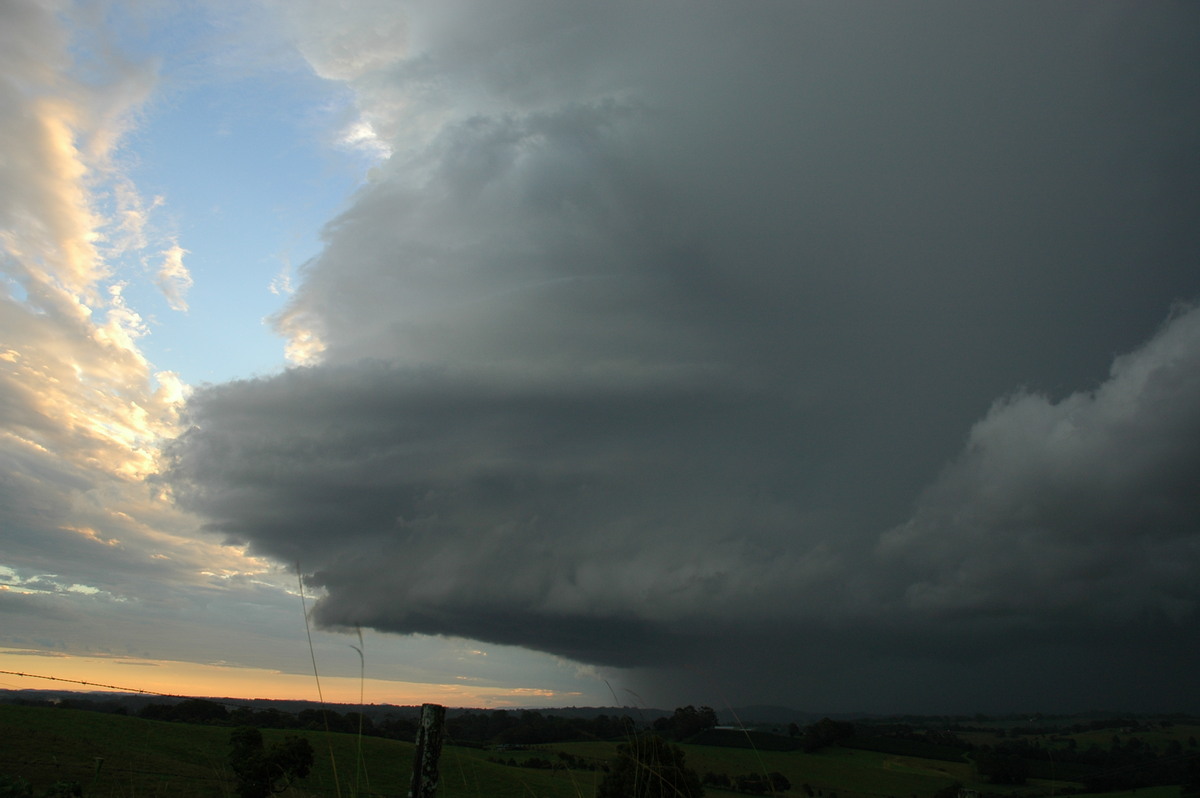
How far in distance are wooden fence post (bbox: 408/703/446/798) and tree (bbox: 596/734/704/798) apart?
6.37 feet

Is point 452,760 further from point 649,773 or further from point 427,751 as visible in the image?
point 649,773

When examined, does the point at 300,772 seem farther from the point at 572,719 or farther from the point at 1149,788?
the point at 1149,788

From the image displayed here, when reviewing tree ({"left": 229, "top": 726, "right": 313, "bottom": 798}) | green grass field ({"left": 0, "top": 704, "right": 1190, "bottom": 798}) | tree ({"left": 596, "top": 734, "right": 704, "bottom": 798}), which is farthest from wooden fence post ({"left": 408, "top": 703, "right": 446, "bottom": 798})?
green grass field ({"left": 0, "top": 704, "right": 1190, "bottom": 798})

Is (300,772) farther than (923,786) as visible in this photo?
No

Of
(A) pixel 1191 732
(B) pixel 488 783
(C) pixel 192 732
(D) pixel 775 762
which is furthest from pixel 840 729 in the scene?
(C) pixel 192 732

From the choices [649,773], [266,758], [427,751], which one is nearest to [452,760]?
[266,758]

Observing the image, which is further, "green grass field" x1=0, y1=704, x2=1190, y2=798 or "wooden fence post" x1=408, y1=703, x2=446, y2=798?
"green grass field" x1=0, y1=704, x2=1190, y2=798

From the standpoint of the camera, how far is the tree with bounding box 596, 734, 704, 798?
268 inches

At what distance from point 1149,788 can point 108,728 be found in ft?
383

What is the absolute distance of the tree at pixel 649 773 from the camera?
22.4 feet

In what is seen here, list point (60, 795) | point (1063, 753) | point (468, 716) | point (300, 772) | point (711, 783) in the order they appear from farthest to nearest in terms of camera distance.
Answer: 1. point (1063, 753)
2. point (711, 783)
3. point (300, 772)
4. point (60, 795)
5. point (468, 716)

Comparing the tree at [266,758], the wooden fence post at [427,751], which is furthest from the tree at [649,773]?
the tree at [266,758]

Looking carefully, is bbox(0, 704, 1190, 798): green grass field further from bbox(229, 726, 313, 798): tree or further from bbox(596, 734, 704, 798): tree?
bbox(596, 734, 704, 798): tree

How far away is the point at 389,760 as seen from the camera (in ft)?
277
